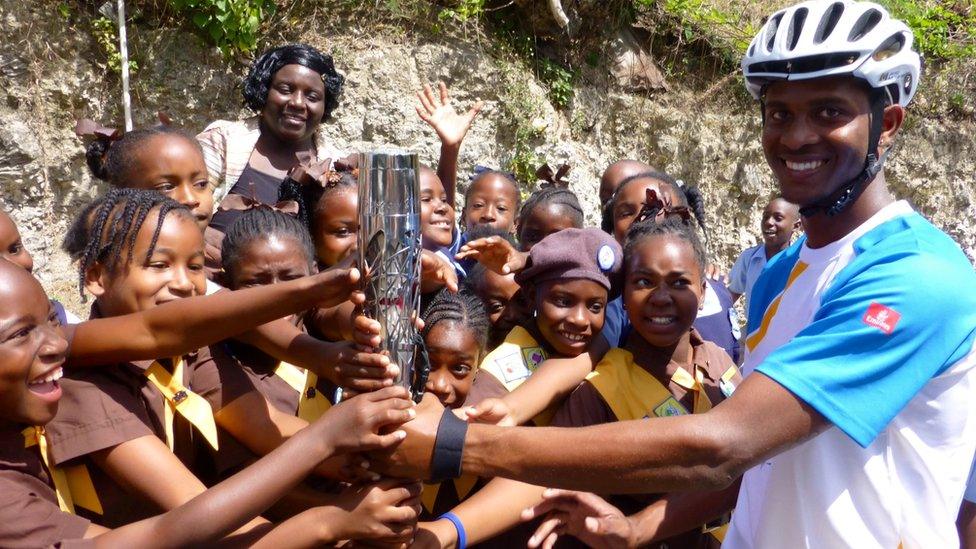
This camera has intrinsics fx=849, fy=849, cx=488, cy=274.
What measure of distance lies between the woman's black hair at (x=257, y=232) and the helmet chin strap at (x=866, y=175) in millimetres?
1787

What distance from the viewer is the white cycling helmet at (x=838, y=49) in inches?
82.8

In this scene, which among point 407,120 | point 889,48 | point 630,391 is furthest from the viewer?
point 407,120

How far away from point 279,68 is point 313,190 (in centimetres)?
125

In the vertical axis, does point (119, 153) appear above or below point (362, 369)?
above

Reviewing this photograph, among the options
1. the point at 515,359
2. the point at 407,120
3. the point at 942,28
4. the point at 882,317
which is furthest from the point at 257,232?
the point at 942,28

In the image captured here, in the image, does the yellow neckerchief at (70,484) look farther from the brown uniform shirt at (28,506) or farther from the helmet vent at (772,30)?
the helmet vent at (772,30)

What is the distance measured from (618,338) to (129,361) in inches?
76.5

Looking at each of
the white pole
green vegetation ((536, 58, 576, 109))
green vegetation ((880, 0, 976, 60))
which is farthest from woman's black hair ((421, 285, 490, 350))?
green vegetation ((880, 0, 976, 60))

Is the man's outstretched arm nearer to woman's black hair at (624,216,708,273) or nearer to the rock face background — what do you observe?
woman's black hair at (624,216,708,273)

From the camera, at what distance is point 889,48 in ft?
7.16

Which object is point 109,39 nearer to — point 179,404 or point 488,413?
point 179,404

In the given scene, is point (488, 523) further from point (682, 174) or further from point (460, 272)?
point (682, 174)

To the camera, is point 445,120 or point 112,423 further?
point 445,120

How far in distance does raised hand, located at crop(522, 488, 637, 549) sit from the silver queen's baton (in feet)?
1.88
